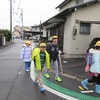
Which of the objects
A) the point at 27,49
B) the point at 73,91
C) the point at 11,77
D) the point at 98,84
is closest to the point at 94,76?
the point at 98,84

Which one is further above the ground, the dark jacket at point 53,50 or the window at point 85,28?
the window at point 85,28

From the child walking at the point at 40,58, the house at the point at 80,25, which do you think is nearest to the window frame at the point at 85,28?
the house at the point at 80,25

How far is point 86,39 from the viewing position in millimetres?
14656

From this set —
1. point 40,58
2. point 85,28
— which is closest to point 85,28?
point 85,28

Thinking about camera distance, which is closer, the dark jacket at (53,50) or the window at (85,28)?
the dark jacket at (53,50)

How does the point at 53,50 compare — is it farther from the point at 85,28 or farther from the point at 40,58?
the point at 85,28

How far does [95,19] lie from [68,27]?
2105mm

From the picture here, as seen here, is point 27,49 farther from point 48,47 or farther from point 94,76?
point 94,76

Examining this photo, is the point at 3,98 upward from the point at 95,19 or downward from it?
downward

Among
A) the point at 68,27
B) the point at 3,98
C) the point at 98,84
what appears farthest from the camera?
the point at 68,27

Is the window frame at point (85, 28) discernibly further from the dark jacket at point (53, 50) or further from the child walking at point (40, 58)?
the child walking at point (40, 58)

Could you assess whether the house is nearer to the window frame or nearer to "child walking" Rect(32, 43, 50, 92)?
the window frame

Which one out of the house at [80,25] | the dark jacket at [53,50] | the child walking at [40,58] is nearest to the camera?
the child walking at [40,58]

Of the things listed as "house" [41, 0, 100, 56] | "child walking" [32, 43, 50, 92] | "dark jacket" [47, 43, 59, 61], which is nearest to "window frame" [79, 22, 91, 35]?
"house" [41, 0, 100, 56]
